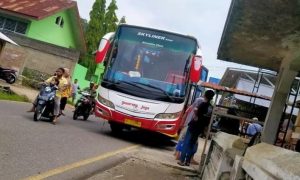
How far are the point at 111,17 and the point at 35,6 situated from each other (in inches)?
479

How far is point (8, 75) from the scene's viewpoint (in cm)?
2448

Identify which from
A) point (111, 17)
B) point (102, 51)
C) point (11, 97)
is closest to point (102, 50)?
point (102, 51)

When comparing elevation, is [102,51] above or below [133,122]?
above

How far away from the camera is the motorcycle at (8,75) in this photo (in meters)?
24.3

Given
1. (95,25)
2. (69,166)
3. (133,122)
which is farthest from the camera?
(95,25)

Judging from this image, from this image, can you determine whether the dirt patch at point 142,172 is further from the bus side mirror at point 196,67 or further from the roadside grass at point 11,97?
the roadside grass at point 11,97

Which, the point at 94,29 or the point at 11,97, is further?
the point at 94,29

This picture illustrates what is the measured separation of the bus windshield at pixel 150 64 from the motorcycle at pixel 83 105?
3.67 metres

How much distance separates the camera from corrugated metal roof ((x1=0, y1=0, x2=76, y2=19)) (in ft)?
112

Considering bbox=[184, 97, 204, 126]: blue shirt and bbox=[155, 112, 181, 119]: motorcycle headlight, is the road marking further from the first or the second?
bbox=[155, 112, 181, 119]: motorcycle headlight

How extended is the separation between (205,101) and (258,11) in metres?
5.57

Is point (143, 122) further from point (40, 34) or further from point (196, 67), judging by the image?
point (40, 34)

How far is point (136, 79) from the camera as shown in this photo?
13.5 meters

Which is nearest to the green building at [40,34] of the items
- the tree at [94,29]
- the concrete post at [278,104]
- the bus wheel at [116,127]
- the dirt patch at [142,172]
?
the tree at [94,29]
